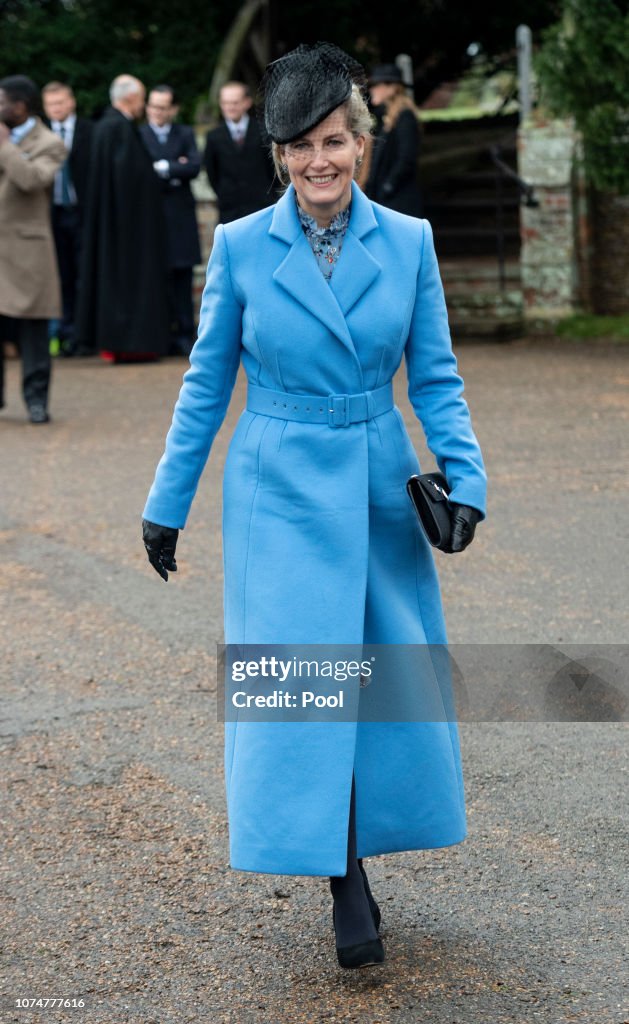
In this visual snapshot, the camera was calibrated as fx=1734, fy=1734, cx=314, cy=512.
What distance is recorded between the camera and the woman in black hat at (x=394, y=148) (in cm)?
1239

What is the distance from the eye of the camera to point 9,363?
1444 centimetres

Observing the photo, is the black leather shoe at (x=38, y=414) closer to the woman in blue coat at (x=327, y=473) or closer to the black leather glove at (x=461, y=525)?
the woman in blue coat at (x=327, y=473)

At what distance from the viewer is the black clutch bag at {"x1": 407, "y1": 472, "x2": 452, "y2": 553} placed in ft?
11.5

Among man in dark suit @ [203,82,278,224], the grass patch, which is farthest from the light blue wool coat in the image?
the grass patch

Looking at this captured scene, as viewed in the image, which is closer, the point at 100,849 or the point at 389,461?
the point at 389,461

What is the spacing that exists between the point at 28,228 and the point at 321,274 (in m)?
7.34

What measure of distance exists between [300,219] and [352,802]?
4.03 feet

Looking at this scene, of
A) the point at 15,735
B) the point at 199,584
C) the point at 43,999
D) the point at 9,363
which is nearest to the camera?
the point at 43,999

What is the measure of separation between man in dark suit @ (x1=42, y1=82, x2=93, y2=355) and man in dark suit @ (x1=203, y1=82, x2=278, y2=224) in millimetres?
994

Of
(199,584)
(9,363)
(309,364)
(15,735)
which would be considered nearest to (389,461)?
(309,364)

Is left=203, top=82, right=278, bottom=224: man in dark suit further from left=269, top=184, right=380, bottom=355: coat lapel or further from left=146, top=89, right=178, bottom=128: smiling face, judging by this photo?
left=269, top=184, right=380, bottom=355: coat lapel

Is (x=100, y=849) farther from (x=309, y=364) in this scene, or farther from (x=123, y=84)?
(x=123, y=84)

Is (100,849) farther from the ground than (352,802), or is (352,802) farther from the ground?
(352,802)

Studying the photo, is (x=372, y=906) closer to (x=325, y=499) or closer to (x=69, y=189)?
(x=325, y=499)
